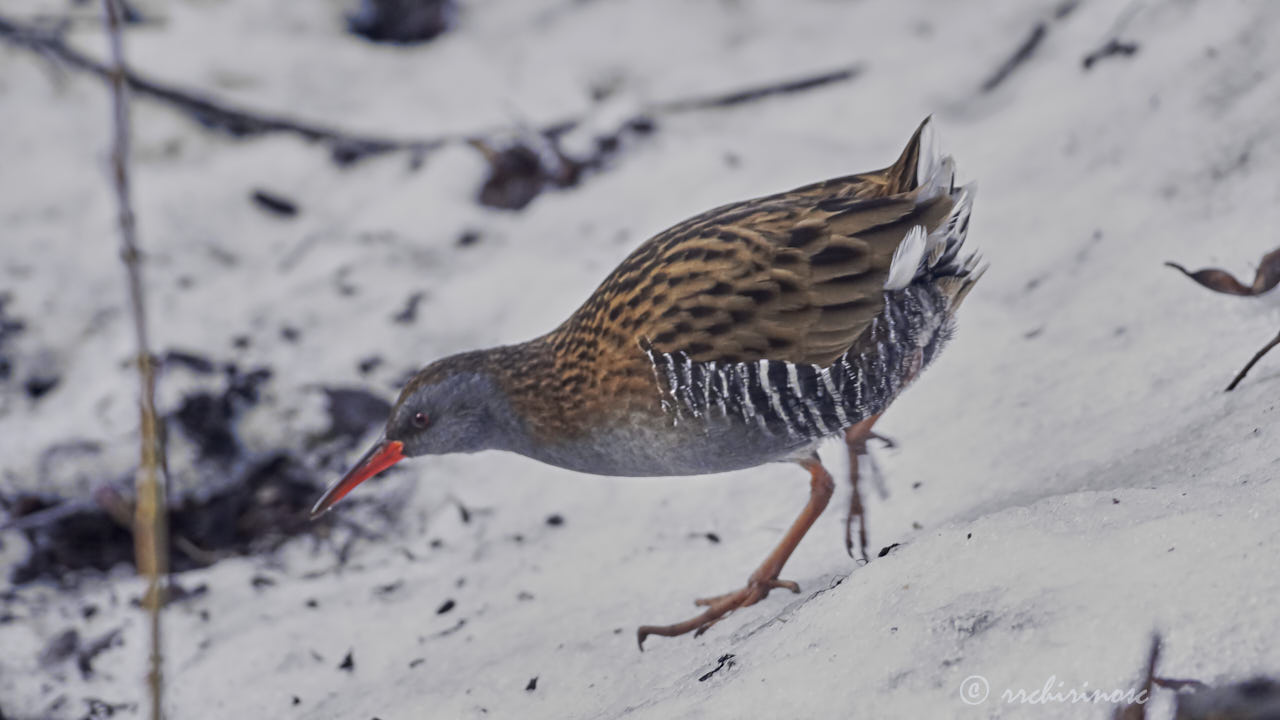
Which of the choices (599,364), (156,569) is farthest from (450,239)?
(156,569)

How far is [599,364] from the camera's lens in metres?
2.45

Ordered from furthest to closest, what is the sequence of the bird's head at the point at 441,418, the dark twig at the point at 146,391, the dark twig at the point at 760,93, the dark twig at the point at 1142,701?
the dark twig at the point at 760,93 < the bird's head at the point at 441,418 < the dark twig at the point at 1142,701 < the dark twig at the point at 146,391

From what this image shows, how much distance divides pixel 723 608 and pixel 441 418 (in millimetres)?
871

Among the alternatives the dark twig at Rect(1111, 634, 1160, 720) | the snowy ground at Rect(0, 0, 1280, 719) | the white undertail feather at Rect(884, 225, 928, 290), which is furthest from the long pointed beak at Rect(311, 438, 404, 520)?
the dark twig at Rect(1111, 634, 1160, 720)

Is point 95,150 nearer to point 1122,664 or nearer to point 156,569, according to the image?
point 156,569

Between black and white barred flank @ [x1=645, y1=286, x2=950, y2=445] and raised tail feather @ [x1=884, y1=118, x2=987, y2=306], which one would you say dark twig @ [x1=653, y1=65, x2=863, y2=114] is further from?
black and white barred flank @ [x1=645, y1=286, x2=950, y2=445]

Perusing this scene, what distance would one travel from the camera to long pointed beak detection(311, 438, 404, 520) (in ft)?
8.95

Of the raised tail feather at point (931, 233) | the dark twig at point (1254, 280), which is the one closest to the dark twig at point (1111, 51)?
the dark twig at point (1254, 280)

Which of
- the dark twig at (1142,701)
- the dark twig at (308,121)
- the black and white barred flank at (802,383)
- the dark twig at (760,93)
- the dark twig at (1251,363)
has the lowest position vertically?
the dark twig at (1142,701)

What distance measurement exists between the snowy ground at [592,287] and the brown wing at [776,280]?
50 centimetres

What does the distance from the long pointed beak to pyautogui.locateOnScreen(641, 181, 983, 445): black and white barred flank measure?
0.82m

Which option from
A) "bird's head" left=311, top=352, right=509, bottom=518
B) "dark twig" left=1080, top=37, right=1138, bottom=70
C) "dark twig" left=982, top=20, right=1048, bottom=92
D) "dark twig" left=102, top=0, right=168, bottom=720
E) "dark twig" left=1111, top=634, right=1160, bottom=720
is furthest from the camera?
"dark twig" left=982, top=20, right=1048, bottom=92

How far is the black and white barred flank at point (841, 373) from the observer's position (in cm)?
225

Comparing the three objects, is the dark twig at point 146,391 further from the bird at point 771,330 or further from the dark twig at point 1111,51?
the dark twig at point 1111,51
